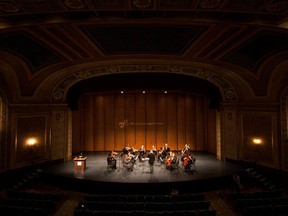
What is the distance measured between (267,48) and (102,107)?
11.4 m

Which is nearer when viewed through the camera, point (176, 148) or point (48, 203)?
point (48, 203)

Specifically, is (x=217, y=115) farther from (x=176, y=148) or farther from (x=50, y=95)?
(x=50, y=95)

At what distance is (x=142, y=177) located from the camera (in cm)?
1036

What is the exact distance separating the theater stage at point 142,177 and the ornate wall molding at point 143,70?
13.1 feet

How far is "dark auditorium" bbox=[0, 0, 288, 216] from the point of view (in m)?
6.00

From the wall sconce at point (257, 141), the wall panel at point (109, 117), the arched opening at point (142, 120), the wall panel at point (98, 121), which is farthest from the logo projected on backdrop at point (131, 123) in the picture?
the wall sconce at point (257, 141)

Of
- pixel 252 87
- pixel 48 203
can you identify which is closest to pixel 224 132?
pixel 252 87

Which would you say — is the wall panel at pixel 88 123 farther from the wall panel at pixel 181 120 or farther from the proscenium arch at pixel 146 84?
the wall panel at pixel 181 120

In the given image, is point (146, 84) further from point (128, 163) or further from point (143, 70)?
point (128, 163)

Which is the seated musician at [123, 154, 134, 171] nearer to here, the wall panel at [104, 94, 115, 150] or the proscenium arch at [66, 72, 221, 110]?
the proscenium arch at [66, 72, 221, 110]

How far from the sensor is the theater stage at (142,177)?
9758 mm

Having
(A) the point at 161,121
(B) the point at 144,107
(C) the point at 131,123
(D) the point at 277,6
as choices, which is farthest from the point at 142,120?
(D) the point at 277,6

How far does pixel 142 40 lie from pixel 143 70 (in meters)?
4.12

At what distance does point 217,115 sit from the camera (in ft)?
47.2
